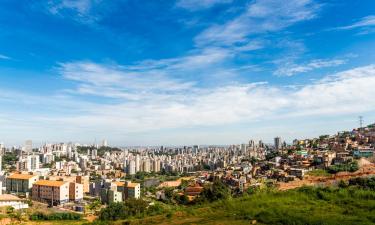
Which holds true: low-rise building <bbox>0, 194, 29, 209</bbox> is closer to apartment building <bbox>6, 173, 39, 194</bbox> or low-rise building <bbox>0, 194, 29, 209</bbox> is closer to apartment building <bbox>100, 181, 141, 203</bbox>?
apartment building <bbox>100, 181, 141, 203</bbox>

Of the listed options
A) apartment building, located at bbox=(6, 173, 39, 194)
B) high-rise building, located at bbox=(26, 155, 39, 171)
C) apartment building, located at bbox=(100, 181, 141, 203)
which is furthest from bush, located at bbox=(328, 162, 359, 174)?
high-rise building, located at bbox=(26, 155, 39, 171)

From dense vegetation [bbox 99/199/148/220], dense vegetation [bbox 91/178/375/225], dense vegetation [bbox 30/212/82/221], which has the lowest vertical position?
dense vegetation [bbox 30/212/82/221]

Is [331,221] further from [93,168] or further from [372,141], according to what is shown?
[93,168]

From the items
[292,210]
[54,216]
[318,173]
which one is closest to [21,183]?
[54,216]

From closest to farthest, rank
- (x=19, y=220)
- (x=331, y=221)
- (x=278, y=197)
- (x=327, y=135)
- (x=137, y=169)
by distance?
(x=331, y=221) < (x=278, y=197) < (x=19, y=220) < (x=327, y=135) < (x=137, y=169)

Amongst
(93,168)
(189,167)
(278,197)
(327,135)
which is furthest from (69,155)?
(278,197)

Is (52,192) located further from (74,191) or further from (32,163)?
(32,163)

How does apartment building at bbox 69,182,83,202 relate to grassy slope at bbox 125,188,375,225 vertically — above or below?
below
